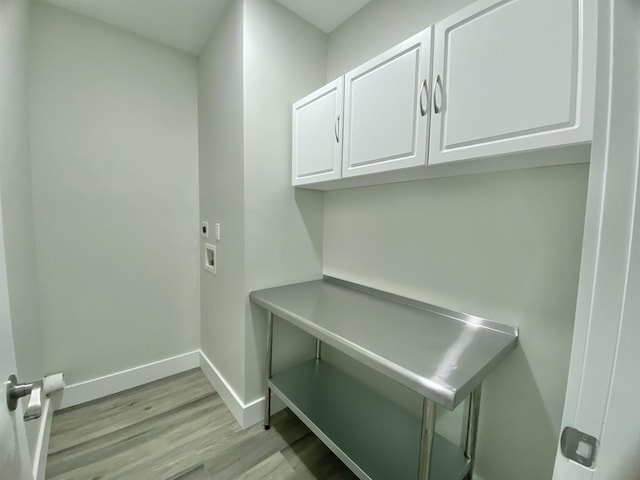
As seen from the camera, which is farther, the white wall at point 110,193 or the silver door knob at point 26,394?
the white wall at point 110,193

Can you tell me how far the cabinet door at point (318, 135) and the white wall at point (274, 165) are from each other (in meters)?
0.12

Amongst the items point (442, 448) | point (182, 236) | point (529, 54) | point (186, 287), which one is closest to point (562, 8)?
point (529, 54)

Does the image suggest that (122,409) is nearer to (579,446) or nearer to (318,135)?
(318,135)

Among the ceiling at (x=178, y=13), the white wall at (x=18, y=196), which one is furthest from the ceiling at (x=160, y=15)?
the white wall at (x=18, y=196)

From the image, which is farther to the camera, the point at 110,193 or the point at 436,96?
the point at 110,193

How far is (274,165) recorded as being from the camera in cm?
161

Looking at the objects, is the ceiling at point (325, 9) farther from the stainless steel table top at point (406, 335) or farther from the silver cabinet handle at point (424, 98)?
the stainless steel table top at point (406, 335)

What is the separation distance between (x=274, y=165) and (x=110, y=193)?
1246 millimetres

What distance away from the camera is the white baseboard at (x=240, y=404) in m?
1.58

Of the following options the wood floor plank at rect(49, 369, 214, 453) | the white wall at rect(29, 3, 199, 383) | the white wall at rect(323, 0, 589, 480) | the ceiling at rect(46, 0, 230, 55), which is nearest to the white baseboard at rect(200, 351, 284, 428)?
the wood floor plank at rect(49, 369, 214, 453)

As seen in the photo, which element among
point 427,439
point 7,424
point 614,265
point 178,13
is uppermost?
point 178,13

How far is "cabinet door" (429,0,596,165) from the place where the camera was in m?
0.69

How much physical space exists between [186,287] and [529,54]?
249 cm

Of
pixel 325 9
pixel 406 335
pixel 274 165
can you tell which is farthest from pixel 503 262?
pixel 325 9
